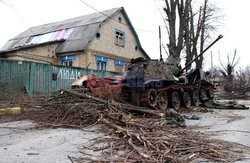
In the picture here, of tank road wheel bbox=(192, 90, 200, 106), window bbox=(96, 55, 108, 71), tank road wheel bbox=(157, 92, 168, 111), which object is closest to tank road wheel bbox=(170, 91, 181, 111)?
tank road wheel bbox=(157, 92, 168, 111)

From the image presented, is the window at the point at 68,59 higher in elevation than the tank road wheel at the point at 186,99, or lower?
higher

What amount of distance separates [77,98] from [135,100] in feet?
8.30

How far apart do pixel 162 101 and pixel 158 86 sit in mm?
713

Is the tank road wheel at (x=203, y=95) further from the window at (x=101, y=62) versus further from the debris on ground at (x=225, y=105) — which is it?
the window at (x=101, y=62)

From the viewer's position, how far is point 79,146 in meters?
→ 4.38

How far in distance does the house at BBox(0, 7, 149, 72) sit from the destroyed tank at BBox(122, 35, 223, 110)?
8.61 m

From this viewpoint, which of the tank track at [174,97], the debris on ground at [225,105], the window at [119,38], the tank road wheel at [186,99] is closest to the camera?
the tank track at [174,97]

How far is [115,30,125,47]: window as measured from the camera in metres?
22.6

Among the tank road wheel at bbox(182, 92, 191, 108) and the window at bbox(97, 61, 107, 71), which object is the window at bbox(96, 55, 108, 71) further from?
the tank road wheel at bbox(182, 92, 191, 108)

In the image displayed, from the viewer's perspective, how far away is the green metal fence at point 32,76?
38.7ft

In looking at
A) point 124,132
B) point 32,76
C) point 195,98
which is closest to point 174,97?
point 195,98

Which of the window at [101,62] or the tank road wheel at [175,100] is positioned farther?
the window at [101,62]

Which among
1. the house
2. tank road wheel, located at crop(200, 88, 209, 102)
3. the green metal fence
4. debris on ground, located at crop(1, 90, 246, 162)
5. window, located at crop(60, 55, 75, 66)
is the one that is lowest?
debris on ground, located at crop(1, 90, 246, 162)

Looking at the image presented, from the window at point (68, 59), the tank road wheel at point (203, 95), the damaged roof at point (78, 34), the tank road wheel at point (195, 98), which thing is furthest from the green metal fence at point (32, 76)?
the tank road wheel at point (203, 95)
